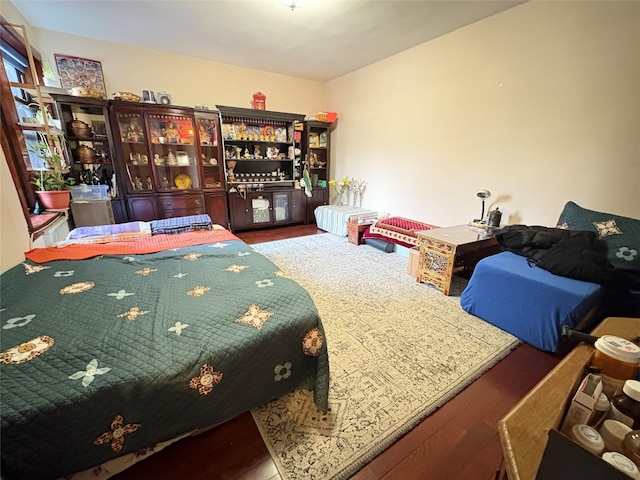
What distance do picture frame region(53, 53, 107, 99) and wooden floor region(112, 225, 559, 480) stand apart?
13.3 ft

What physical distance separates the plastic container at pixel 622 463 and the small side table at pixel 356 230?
3.32 m

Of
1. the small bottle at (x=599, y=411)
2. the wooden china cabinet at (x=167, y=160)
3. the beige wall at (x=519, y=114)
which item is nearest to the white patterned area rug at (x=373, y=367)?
the small bottle at (x=599, y=411)

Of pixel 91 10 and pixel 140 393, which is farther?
pixel 91 10

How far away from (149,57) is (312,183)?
2954 millimetres

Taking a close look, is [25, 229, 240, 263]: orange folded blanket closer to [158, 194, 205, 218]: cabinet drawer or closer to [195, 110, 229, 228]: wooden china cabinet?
[158, 194, 205, 218]: cabinet drawer

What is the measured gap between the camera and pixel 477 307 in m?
2.09

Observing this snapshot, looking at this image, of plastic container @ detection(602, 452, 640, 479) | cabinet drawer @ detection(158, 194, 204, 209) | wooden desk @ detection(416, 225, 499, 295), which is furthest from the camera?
cabinet drawer @ detection(158, 194, 204, 209)

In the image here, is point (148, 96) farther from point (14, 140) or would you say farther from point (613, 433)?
point (613, 433)

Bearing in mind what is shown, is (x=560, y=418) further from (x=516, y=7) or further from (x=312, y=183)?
(x=312, y=183)

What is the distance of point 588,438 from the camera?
562 mm

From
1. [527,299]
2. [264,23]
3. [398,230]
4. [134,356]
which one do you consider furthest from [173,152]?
[527,299]

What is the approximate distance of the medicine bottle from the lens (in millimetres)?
609

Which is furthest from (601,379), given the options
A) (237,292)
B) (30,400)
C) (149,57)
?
(149,57)

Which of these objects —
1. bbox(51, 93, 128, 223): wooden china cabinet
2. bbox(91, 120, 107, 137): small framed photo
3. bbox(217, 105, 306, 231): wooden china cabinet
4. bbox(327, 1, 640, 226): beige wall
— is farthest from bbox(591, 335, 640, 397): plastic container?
bbox(91, 120, 107, 137): small framed photo
